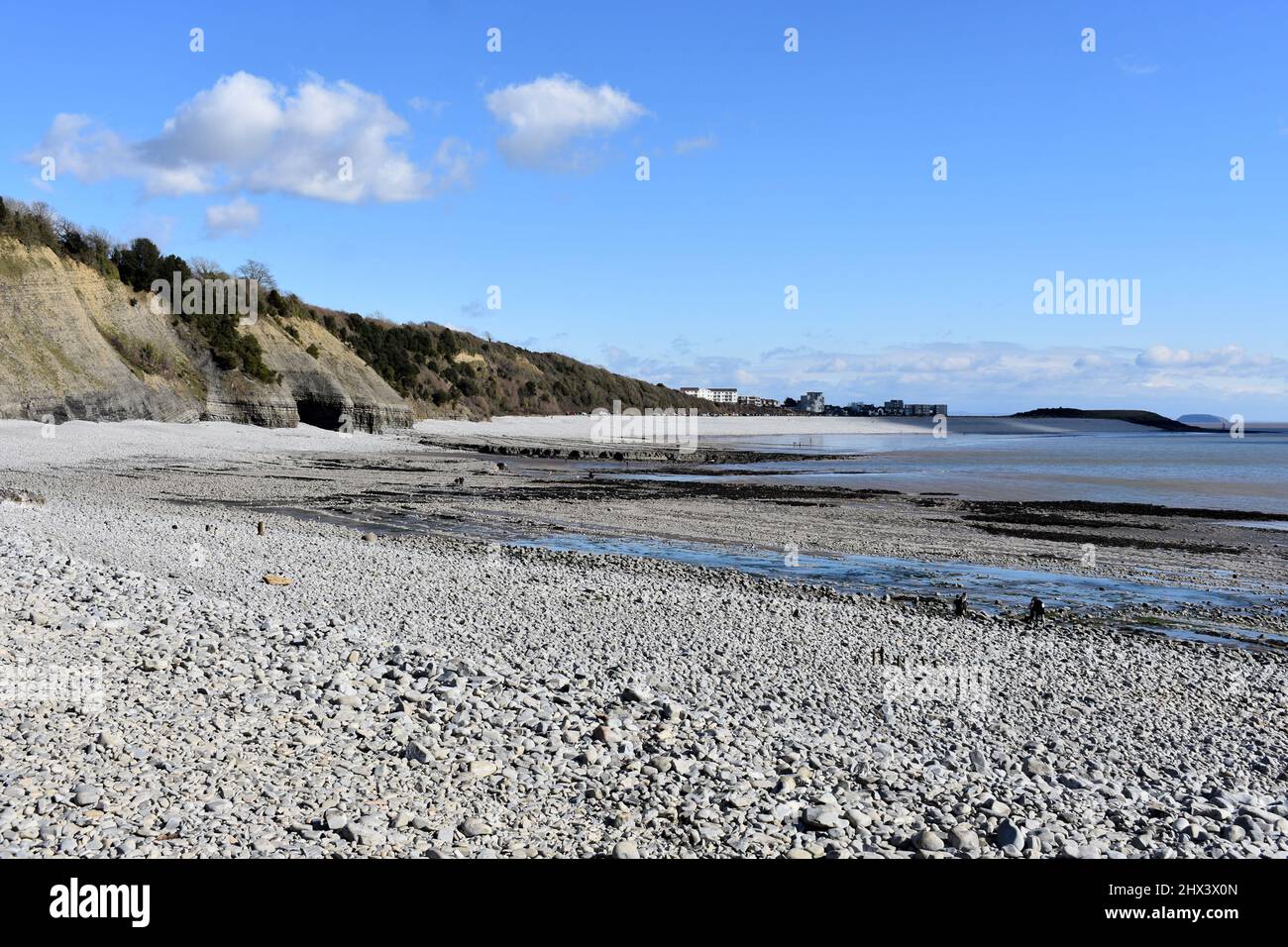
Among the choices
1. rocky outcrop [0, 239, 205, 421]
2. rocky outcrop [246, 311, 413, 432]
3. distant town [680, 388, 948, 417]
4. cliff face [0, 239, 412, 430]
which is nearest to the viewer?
rocky outcrop [0, 239, 205, 421]

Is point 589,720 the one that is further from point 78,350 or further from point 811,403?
point 811,403

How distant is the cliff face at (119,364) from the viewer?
39.8 metres

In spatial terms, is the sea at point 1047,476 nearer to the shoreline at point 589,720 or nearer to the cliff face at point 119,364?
the shoreline at point 589,720

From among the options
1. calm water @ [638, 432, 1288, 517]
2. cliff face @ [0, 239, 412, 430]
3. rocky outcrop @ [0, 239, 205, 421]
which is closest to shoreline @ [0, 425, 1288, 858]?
calm water @ [638, 432, 1288, 517]

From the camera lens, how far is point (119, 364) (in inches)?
1751

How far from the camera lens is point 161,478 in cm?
2931

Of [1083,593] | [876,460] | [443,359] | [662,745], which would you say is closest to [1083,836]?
[662,745]

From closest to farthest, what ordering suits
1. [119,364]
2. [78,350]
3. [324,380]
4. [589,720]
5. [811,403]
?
[589,720]
[78,350]
[119,364]
[324,380]
[811,403]

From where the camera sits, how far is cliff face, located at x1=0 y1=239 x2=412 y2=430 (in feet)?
131

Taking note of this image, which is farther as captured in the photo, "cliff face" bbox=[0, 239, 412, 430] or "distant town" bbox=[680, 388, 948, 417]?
"distant town" bbox=[680, 388, 948, 417]

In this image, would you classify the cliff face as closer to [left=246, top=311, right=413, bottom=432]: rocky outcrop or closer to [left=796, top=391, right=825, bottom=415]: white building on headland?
[left=246, top=311, right=413, bottom=432]: rocky outcrop

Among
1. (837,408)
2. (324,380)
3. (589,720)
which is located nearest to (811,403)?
(837,408)

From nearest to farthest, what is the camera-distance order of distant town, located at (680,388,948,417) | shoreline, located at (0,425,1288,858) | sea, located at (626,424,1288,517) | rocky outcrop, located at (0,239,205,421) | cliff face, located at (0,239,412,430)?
shoreline, located at (0,425,1288,858) < sea, located at (626,424,1288,517) < rocky outcrop, located at (0,239,205,421) < cliff face, located at (0,239,412,430) < distant town, located at (680,388,948,417)
